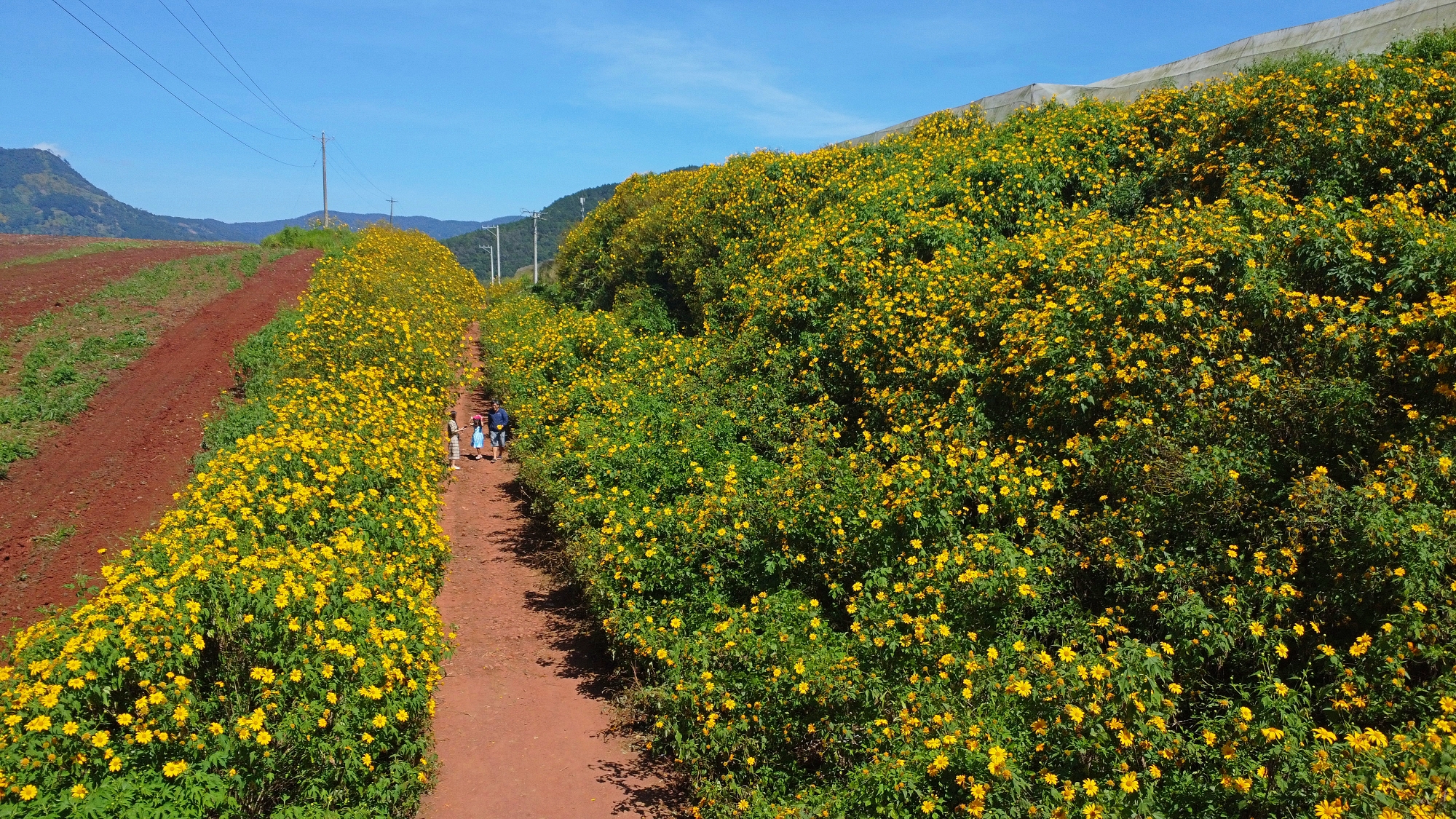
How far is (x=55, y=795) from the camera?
144 inches

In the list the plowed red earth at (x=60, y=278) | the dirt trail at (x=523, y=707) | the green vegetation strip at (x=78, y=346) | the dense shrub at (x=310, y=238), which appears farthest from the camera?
the dense shrub at (x=310, y=238)

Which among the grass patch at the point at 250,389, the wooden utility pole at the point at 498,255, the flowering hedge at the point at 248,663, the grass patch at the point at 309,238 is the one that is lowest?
the flowering hedge at the point at 248,663

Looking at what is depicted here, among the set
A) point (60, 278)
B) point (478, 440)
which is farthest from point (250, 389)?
point (60, 278)

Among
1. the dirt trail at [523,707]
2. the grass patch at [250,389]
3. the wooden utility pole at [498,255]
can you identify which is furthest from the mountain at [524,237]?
the dirt trail at [523,707]

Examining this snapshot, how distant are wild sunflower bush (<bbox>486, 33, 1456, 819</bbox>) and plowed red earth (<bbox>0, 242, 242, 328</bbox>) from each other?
549 inches

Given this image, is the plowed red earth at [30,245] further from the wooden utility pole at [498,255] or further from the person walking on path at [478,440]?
the wooden utility pole at [498,255]

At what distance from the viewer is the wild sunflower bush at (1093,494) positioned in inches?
163

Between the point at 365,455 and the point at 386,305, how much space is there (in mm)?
7832

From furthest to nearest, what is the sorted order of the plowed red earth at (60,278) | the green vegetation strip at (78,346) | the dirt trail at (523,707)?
the plowed red earth at (60,278) < the green vegetation strip at (78,346) < the dirt trail at (523,707)

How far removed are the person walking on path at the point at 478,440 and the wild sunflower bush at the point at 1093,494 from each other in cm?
428

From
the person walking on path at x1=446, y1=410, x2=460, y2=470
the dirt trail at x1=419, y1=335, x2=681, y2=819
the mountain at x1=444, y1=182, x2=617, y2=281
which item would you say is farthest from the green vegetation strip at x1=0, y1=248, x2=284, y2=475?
the mountain at x1=444, y1=182, x2=617, y2=281

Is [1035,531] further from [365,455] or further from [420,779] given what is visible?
[365,455]

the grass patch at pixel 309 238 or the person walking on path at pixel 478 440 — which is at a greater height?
the grass patch at pixel 309 238

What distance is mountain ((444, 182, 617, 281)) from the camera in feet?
358
